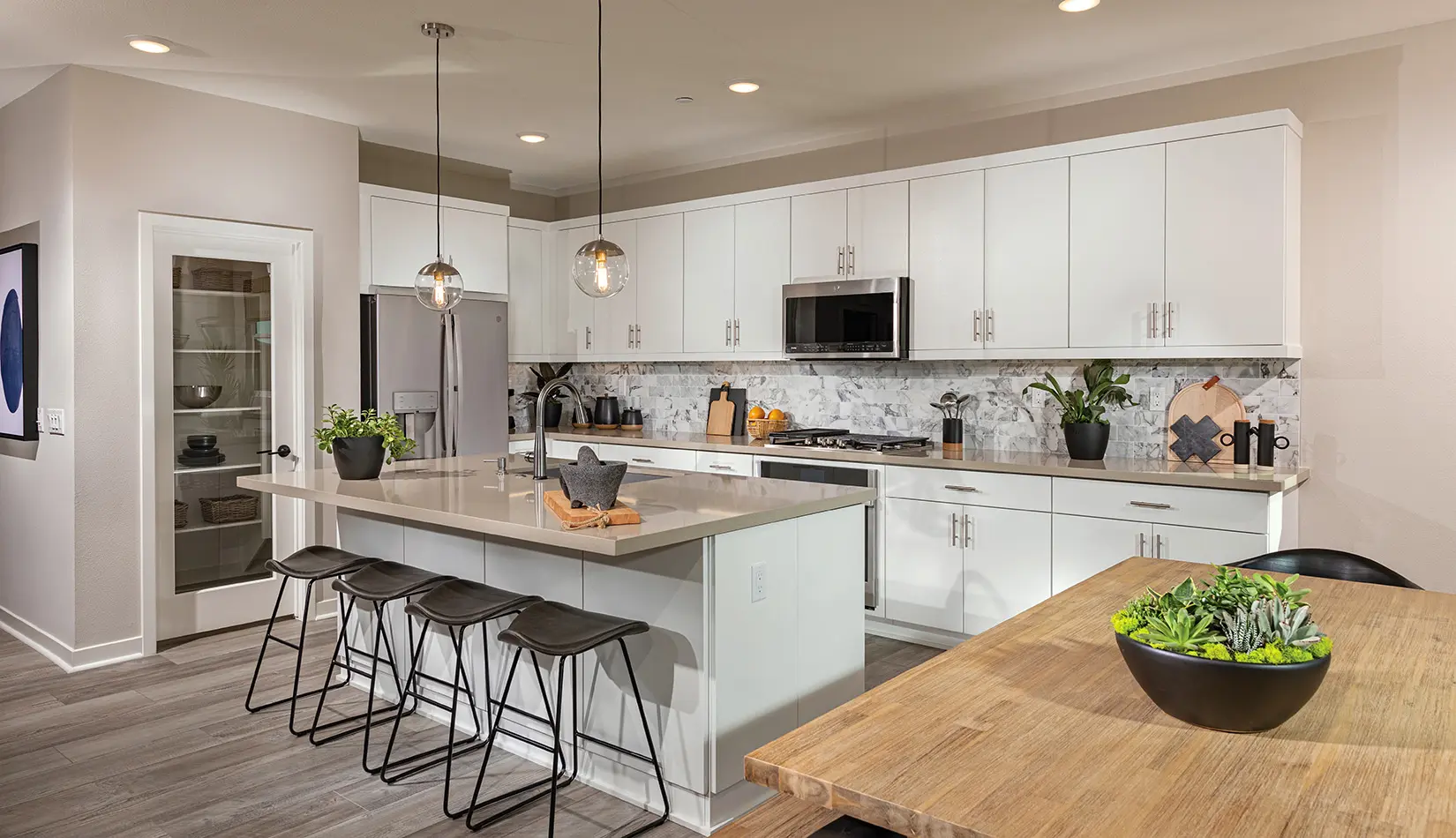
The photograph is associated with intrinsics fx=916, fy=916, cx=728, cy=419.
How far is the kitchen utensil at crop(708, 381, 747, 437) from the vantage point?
574 centimetres

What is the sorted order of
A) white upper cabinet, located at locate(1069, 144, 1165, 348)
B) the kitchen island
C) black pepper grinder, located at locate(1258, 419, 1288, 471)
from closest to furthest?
the kitchen island
black pepper grinder, located at locate(1258, 419, 1288, 471)
white upper cabinet, located at locate(1069, 144, 1165, 348)

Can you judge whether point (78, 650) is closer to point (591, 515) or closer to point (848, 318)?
point (591, 515)

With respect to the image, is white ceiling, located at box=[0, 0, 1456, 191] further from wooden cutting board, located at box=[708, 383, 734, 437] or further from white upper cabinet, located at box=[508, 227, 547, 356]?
wooden cutting board, located at box=[708, 383, 734, 437]

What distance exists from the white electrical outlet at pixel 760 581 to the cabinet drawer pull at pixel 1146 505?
5.91ft

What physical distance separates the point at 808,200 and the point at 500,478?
2.46 m

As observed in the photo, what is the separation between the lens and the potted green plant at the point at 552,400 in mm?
6500

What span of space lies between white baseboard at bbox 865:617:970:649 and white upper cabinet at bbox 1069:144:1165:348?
146cm

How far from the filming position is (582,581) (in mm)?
2928

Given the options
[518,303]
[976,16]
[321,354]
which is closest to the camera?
[976,16]

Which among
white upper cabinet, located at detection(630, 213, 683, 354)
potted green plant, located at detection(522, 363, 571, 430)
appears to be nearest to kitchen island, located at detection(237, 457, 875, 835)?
white upper cabinet, located at detection(630, 213, 683, 354)

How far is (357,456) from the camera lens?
11.3 ft

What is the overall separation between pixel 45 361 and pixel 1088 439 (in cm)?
479

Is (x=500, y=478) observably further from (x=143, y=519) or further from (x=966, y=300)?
(x=966, y=300)

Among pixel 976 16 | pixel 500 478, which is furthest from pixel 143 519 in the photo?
pixel 976 16
